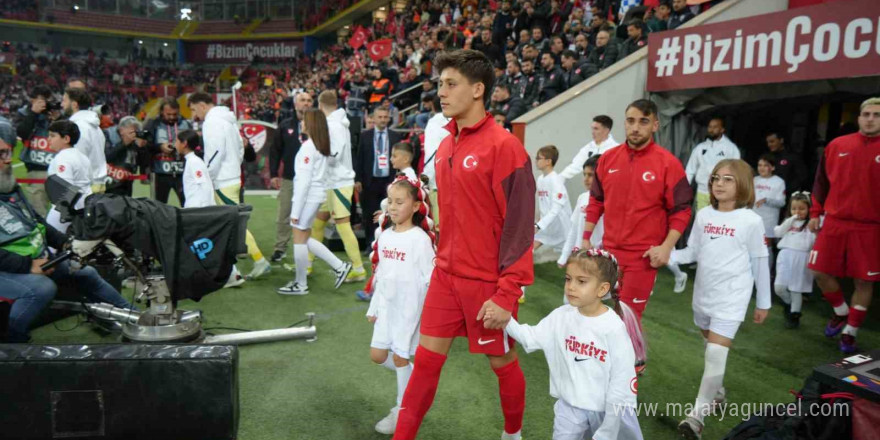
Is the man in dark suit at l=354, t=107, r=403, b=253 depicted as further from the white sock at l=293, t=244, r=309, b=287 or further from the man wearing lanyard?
the man wearing lanyard

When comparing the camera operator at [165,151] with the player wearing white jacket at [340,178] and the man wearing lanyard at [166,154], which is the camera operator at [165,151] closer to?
the man wearing lanyard at [166,154]

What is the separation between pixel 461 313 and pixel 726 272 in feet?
5.40

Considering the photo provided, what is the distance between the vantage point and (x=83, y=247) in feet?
10.9

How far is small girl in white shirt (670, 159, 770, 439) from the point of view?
336 cm

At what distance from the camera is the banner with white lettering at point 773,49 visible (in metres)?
5.46

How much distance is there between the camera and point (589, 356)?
257 centimetres

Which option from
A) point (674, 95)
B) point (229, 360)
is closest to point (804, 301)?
point (674, 95)

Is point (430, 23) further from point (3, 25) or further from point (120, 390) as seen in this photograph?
point (3, 25)

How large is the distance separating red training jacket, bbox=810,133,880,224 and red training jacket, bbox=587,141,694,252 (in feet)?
6.84

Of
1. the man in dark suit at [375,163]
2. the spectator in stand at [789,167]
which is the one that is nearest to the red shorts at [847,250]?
the spectator in stand at [789,167]

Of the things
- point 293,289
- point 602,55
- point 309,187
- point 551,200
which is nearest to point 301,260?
point 293,289

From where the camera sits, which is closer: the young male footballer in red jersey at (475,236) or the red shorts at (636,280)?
the young male footballer in red jersey at (475,236)

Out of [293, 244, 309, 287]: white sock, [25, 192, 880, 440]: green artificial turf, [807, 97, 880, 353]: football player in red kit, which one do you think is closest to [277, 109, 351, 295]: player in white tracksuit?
[293, 244, 309, 287]: white sock

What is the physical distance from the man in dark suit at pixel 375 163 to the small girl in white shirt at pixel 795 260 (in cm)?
431
